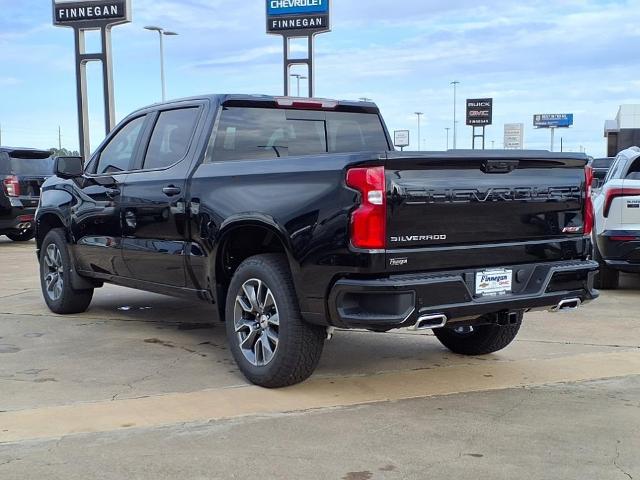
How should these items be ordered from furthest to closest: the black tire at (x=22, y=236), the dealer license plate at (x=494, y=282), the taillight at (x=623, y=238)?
the black tire at (x=22, y=236)
the taillight at (x=623, y=238)
the dealer license plate at (x=494, y=282)

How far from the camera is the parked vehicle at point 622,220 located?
7973mm

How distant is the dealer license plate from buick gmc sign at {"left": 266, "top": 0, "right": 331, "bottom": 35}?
27470 millimetres

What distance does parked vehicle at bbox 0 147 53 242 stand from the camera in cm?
1402

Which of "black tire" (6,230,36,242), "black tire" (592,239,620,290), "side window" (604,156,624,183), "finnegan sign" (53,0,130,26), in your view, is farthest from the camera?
"finnegan sign" (53,0,130,26)

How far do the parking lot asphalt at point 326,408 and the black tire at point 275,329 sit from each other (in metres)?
0.15

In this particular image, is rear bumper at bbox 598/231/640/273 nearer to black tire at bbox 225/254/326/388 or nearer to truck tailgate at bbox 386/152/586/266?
truck tailgate at bbox 386/152/586/266

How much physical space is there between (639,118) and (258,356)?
62.6m

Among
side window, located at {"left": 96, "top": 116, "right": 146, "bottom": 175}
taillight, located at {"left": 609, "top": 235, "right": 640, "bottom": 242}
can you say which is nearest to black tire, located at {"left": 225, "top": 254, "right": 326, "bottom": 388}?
side window, located at {"left": 96, "top": 116, "right": 146, "bottom": 175}

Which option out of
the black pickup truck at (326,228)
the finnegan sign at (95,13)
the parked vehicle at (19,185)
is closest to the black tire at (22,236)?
the parked vehicle at (19,185)

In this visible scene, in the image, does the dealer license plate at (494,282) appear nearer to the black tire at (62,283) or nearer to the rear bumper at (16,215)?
the black tire at (62,283)

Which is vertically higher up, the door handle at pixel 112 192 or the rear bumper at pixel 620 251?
the door handle at pixel 112 192

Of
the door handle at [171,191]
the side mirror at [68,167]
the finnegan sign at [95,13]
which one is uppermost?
the finnegan sign at [95,13]

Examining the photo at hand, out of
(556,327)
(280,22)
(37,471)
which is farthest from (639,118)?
(37,471)

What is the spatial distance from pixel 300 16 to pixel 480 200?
27782 mm
